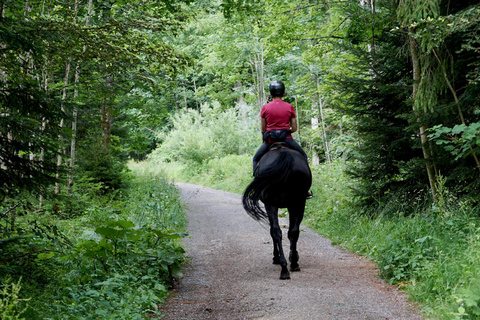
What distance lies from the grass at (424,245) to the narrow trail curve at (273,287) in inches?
10.1

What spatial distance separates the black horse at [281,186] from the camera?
6.62 meters

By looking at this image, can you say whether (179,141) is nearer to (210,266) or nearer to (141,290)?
(210,266)

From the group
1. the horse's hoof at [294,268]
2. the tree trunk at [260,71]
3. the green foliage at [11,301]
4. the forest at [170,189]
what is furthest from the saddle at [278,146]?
the tree trunk at [260,71]

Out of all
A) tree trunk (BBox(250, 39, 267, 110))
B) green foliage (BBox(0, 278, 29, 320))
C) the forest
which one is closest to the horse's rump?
the forest

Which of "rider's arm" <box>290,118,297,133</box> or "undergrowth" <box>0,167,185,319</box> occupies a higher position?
"rider's arm" <box>290,118,297,133</box>

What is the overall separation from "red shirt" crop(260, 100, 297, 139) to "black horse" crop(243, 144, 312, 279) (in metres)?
0.37

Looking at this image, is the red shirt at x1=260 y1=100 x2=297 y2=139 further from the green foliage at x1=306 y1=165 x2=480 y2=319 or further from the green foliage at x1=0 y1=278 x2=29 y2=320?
the green foliage at x1=0 y1=278 x2=29 y2=320

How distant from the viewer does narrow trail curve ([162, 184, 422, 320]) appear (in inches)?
187

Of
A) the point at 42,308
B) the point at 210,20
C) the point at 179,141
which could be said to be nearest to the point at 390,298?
the point at 42,308

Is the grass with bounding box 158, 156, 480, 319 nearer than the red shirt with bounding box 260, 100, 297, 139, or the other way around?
the grass with bounding box 158, 156, 480, 319

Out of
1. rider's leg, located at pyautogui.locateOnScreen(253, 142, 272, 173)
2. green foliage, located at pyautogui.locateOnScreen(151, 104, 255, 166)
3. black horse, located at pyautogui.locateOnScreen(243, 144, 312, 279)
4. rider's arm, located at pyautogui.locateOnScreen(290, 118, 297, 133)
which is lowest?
black horse, located at pyautogui.locateOnScreen(243, 144, 312, 279)

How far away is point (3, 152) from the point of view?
4594 mm

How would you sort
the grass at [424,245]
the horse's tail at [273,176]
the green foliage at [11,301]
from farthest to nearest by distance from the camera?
the horse's tail at [273,176], the grass at [424,245], the green foliage at [11,301]

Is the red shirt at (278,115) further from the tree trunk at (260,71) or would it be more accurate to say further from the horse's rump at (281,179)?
the tree trunk at (260,71)
